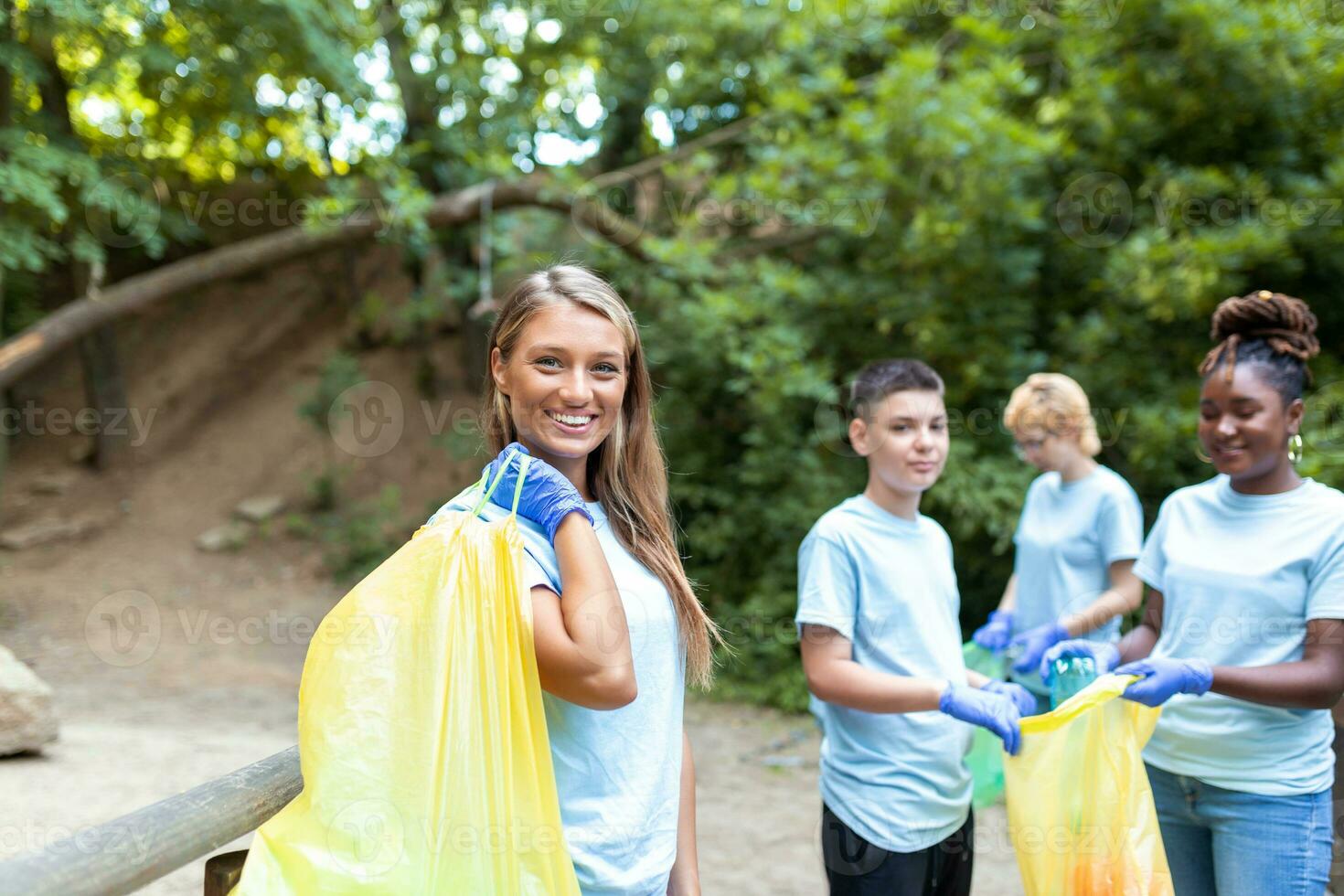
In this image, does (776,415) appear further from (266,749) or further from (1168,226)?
(266,749)

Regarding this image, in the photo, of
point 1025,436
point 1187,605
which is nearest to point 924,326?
point 1025,436

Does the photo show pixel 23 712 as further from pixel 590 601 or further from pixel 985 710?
pixel 985 710

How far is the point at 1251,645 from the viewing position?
6.15ft

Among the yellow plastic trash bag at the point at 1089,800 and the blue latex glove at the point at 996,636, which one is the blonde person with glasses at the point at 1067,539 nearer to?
the blue latex glove at the point at 996,636

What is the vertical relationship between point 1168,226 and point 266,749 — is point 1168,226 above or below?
above

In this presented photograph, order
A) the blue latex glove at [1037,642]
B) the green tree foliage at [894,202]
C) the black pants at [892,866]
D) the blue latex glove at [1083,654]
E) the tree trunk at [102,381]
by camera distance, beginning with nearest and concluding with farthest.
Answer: the black pants at [892,866] < the blue latex glove at [1083,654] < the blue latex glove at [1037,642] < the green tree foliage at [894,202] < the tree trunk at [102,381]

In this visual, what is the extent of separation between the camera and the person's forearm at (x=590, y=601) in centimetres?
122

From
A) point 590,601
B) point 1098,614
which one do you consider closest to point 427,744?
point 590,601

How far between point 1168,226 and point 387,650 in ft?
18.3

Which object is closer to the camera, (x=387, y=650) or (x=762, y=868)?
(x=387, y=650)

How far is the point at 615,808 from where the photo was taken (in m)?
1.32

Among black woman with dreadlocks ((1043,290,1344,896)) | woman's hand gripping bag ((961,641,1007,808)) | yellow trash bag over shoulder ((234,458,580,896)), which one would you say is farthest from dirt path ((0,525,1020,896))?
yellow trash bag over shoulder ((234,458,580,896))

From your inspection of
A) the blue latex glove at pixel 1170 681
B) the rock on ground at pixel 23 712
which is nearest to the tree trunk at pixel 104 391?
the rock on ground at pixel 23 712

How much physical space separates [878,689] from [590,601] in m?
0.82
